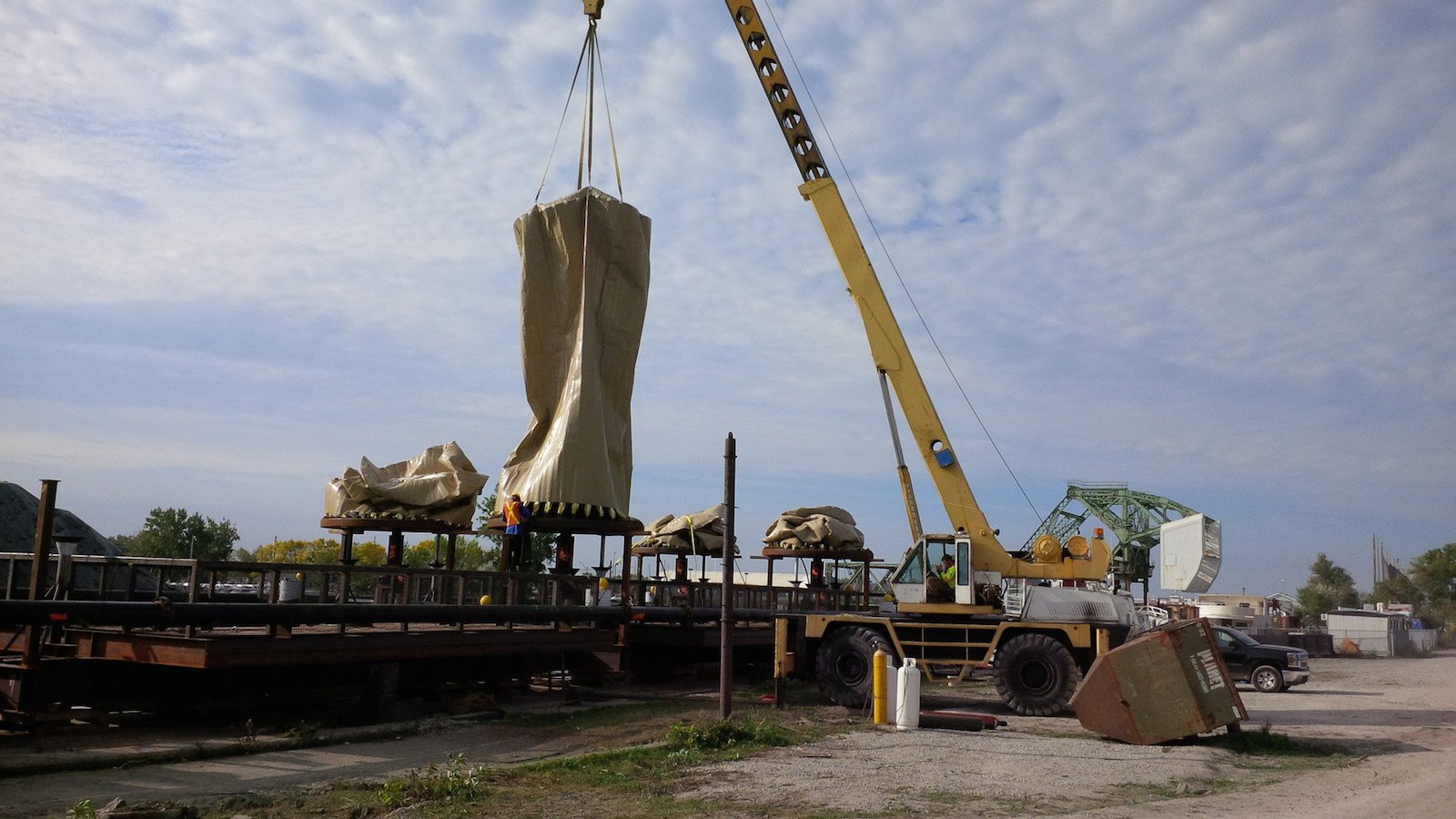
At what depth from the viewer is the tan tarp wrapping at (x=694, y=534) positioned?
31719 mm

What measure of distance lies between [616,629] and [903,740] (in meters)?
7.94

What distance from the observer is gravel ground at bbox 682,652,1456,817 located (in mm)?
10828

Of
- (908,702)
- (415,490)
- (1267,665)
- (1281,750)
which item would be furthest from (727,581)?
(1267,665)

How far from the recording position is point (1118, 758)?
13977 millimetres

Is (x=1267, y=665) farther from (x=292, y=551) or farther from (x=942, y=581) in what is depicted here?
(x=292, y=551)

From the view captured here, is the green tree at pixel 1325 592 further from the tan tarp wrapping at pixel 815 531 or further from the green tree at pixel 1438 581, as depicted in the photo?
the tan tarp wrapping at pixel 815 531

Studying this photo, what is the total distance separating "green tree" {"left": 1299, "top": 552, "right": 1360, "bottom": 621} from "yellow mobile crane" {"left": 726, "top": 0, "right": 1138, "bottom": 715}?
8632 centimetres

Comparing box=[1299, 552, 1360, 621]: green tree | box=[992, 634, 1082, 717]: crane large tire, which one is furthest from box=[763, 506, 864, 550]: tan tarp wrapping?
box=[1299, 552, 1360, 621]: green tree

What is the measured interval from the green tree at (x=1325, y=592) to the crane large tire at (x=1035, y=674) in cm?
8759

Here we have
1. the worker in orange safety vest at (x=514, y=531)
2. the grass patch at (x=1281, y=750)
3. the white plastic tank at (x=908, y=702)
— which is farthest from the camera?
the worker in orange safety vest at (x=514, y=531)

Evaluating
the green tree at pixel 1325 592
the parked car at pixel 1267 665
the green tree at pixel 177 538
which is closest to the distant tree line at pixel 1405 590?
the green tree at pixel 1325 592

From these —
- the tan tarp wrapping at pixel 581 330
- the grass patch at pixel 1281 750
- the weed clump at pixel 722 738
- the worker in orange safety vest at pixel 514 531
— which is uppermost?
the tan tarp wrapping at pixel 581 330

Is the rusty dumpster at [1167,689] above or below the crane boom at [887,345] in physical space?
below

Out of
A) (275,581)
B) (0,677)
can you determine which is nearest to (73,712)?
(0,677)
